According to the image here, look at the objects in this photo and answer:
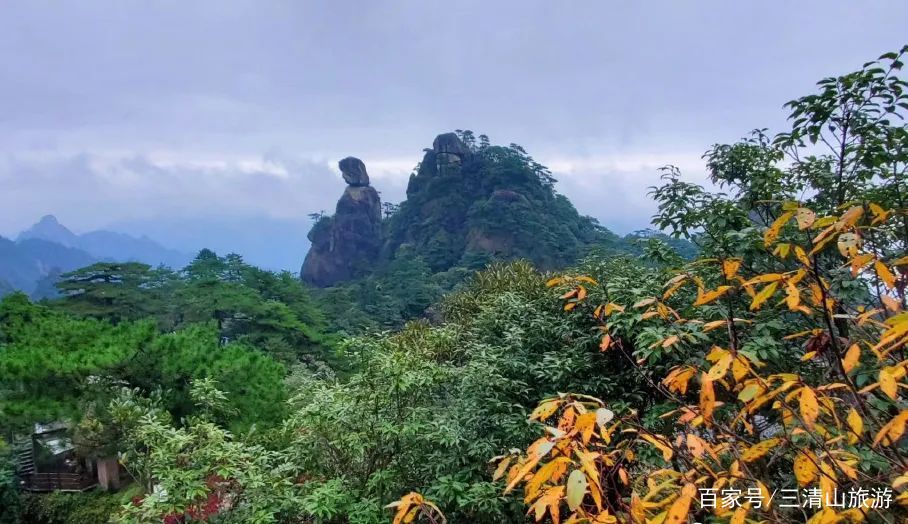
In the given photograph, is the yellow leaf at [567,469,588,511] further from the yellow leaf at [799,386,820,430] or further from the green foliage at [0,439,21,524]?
the green foliage at [0,439,21,524]

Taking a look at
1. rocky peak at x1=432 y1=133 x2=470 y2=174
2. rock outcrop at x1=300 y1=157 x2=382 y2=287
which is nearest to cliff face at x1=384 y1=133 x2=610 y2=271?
rocky peak at x1=432 y1=133 x2=470 y2=174

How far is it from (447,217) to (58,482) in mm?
24768

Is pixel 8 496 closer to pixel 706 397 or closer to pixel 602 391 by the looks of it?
pixel 602 391

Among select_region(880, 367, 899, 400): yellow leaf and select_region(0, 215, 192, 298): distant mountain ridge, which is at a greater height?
select_region(0, 215, 192, 298): distant mountain ridge

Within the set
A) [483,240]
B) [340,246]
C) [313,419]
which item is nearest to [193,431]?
[313,419]

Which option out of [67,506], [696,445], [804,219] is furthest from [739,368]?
[67,506]

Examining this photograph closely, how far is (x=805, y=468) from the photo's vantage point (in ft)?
2.97

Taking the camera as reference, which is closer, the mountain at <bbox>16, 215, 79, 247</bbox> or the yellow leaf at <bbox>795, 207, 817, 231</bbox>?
the yellow leaf at <bbox>795, 207, 817, 231</bbox>

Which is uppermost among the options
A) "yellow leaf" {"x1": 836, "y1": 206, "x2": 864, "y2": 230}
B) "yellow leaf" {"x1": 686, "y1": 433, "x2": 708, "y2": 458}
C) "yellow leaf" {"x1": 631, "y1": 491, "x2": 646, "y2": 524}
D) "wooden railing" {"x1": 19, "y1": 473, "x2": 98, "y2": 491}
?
"yellow leaf" {"x1": 836, "y1": 206, "x2": 864, "y2": 230}

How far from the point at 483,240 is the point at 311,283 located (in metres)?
11.7

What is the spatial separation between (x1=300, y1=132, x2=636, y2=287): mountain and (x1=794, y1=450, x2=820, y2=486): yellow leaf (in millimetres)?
27071

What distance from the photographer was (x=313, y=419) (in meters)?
3.68

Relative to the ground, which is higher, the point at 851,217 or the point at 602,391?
the point at 851,217

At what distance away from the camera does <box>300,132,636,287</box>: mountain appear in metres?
28.6
